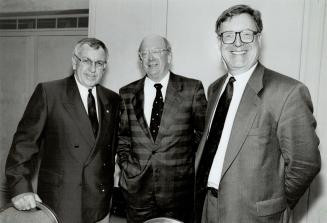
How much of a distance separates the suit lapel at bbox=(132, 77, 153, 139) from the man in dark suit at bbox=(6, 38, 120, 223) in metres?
0.23

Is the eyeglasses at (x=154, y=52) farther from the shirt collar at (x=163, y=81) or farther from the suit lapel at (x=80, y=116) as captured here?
the suit lapel at (x=80, y=116)

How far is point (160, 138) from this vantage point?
2.32 metres

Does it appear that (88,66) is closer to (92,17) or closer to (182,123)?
(182,123)

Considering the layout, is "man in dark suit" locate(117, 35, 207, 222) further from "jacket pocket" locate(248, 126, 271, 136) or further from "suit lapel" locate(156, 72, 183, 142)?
"jacket pocket" locate(248, 126, 271, 136)

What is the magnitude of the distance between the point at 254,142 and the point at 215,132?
0.24 m

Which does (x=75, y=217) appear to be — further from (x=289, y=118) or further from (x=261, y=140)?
(x=289, y=118)

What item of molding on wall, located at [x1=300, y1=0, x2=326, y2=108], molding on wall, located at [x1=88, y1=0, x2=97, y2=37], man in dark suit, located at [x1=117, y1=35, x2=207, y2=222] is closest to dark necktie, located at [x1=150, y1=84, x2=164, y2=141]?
man in dark suit, located at [x1=117, y1=35, x2=207, y2=222]

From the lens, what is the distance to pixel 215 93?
219 cm

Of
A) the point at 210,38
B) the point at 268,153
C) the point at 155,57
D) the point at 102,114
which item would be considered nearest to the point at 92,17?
the point at 210,38

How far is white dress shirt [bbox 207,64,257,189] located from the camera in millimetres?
1854

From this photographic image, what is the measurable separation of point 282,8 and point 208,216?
7.16ft

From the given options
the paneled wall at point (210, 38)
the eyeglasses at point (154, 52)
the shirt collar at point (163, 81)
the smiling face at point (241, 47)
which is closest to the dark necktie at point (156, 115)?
the shirt collar at point (163, 81)

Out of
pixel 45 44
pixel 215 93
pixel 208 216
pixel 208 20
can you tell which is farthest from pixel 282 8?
pixel 45 44

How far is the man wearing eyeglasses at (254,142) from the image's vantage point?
1.70 m
